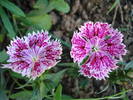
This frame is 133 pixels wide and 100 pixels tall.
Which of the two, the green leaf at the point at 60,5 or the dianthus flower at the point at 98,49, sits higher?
the green leaf at the point at 60,5

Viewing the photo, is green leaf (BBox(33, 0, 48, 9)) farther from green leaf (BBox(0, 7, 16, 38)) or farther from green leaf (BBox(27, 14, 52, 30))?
green leaf (BBox(0, 7, 16, 38))

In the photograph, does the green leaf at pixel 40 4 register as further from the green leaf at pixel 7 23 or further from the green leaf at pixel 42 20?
the green leaf at pixel 7 23

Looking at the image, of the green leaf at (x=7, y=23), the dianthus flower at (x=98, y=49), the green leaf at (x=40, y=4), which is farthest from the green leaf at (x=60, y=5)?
the dianthus flower at (x=98, y=49)

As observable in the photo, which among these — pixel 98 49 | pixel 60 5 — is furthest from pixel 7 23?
pixel 98 49

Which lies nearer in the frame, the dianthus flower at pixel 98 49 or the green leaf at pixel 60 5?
the dianthus flower at pixel 98 49

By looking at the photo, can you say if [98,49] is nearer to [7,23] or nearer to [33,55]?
[33,55]

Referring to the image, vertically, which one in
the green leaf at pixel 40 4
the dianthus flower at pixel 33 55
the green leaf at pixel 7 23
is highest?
Result: the green leaf at pixel 40 4
